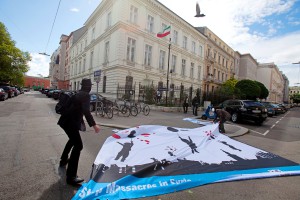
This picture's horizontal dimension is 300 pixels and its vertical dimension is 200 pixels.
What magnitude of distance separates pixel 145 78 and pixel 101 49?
878 cm

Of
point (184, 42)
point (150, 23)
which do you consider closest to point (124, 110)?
point (150, 23)

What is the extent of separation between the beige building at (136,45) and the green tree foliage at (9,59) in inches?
520

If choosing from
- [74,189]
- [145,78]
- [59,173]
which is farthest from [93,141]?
[145,78]

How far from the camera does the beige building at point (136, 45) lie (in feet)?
79.3

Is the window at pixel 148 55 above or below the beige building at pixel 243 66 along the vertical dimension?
below

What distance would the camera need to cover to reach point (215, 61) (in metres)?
44.6

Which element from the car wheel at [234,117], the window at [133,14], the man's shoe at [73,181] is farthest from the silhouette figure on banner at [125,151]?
the window at [133,14]

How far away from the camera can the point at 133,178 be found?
10.5 ft

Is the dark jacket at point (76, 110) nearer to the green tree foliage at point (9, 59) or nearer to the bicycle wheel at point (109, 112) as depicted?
the bicycle wheel at point (109, 112)

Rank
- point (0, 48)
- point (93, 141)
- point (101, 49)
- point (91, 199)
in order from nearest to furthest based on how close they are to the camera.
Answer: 1. point (91, 199)
2. point (93, 141)
3. point (101, 49)
4. point (0, 48)

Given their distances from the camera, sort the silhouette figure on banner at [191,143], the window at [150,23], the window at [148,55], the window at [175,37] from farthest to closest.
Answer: the window at [175,37], the window at [148,55], the window at [150,23], the silhouette figure on banner at [191,143]

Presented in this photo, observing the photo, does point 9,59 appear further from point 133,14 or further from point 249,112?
point 249,112

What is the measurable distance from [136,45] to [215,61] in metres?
26.1

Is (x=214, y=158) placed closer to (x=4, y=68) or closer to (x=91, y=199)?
(x=91, y=199)
